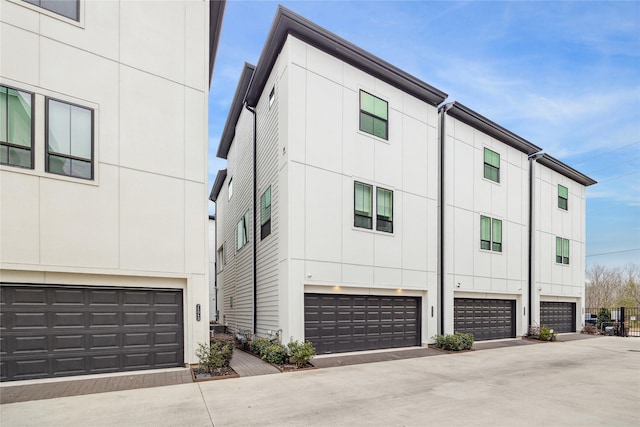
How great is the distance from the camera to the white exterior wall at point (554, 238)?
19438 mm

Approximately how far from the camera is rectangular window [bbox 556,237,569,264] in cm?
2081

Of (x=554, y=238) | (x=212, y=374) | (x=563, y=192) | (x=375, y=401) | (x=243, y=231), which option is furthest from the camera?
(x=563, y=192)

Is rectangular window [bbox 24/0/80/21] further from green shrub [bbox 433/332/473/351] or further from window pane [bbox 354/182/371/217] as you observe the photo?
green shrub [bbox 433/332/473/351]

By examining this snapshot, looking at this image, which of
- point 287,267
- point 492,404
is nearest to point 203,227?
point 287,267

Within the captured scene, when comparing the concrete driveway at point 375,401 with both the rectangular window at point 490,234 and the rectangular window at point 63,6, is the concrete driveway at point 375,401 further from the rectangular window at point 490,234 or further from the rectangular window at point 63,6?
the rectangular window at point 63,6

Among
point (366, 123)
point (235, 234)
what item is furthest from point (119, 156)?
point (235, 234)

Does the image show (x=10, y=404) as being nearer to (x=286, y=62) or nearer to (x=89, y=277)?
(x=89, y=277)

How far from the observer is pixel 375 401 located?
691 cm

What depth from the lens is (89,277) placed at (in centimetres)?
837

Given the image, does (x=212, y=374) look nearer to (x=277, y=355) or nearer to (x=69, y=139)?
(x=277, y=355)

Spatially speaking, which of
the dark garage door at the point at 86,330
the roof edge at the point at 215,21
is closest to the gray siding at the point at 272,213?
Answer: the roof edge at the point at 215,21

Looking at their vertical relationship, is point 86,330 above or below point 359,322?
above

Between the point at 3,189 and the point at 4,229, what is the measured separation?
804 mm

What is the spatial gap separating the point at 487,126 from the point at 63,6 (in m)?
15.9
